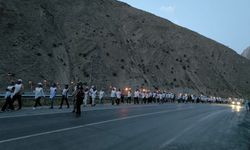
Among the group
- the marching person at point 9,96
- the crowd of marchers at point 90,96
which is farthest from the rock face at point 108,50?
the marching person at point 9,96

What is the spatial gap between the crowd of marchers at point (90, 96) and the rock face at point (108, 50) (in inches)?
211

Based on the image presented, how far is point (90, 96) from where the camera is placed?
42688 mm

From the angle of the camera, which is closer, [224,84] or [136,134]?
[136,134]

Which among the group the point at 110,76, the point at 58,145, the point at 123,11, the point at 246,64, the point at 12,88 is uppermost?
the point at 123,11

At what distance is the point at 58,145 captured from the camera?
10805 mm

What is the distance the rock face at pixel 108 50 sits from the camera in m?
54.6

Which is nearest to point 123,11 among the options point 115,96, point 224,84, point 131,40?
point 131,40

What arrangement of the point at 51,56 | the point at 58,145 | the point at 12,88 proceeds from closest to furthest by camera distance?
1. the point at 58,145
2. the point at 12,88
3. the point at 51,56

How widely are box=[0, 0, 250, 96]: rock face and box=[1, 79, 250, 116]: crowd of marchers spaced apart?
211 inches

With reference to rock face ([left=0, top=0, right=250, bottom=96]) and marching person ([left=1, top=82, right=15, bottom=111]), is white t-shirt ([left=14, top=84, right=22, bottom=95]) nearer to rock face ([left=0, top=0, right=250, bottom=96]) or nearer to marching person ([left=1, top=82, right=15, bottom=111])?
marching person ([left=1, top=82, right=15, bottom=111])

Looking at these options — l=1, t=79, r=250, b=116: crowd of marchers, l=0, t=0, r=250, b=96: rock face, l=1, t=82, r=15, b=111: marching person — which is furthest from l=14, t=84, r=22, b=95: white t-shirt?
l=0, t=0, r=250, b=96: rock face

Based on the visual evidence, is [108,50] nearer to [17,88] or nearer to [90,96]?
[90,96]

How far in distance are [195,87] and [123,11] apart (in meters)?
22.0

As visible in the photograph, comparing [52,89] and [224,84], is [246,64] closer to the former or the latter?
[224,84]
